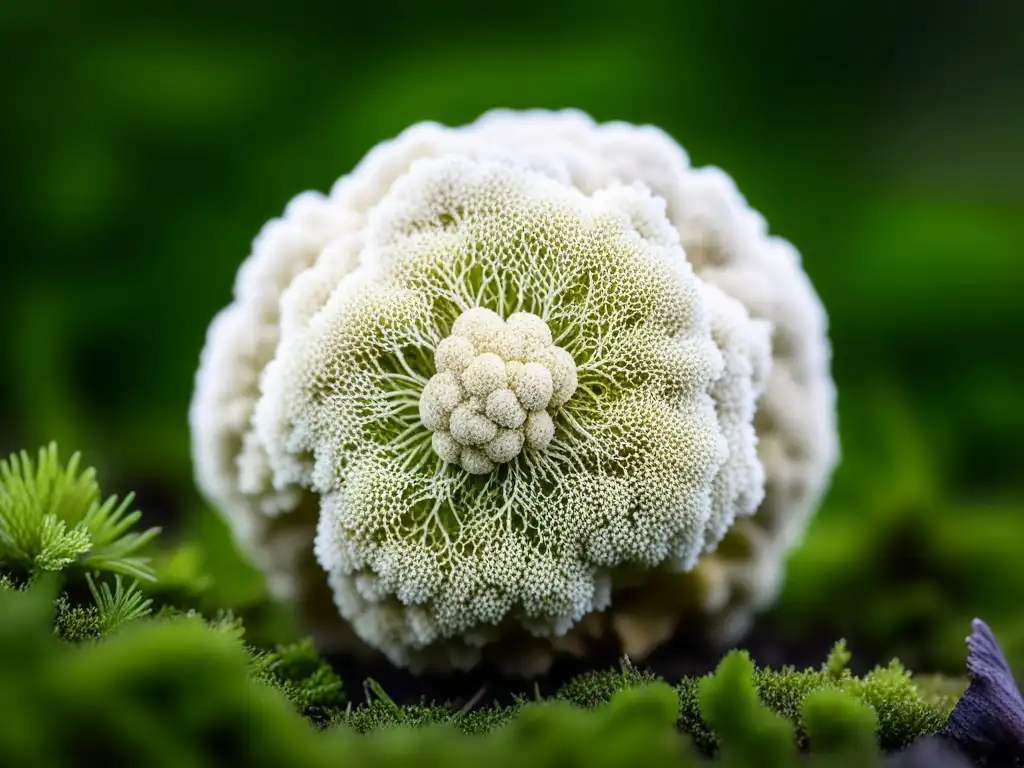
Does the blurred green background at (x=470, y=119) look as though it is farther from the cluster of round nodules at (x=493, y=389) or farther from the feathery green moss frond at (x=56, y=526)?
the cluster of round nodules at (x=493, y=389)

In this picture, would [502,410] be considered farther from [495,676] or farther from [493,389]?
[495,676]

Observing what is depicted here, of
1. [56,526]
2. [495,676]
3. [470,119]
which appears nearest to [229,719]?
[56,526]

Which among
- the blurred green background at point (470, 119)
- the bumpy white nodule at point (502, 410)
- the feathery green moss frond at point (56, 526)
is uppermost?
the blurred green background at point (470, 119)

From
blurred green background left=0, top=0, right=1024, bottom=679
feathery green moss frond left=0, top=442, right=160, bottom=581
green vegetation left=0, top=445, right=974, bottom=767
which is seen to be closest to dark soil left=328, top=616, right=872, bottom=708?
green vegetation left=0, top=445, right=974, bottom=767

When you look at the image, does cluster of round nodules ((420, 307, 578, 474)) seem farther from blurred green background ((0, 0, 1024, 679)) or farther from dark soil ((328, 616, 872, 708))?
blurred green background ((0, 0, 1024, 679))

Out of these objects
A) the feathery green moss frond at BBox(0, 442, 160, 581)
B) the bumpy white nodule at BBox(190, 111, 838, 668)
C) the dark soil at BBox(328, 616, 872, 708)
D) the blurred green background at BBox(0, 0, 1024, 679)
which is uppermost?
the blurred green background at BBox(0, 0, 1024, 679)

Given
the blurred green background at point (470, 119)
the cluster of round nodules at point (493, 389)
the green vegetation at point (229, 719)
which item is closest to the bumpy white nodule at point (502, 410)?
the cluster of round nodules at point (493, 389)
